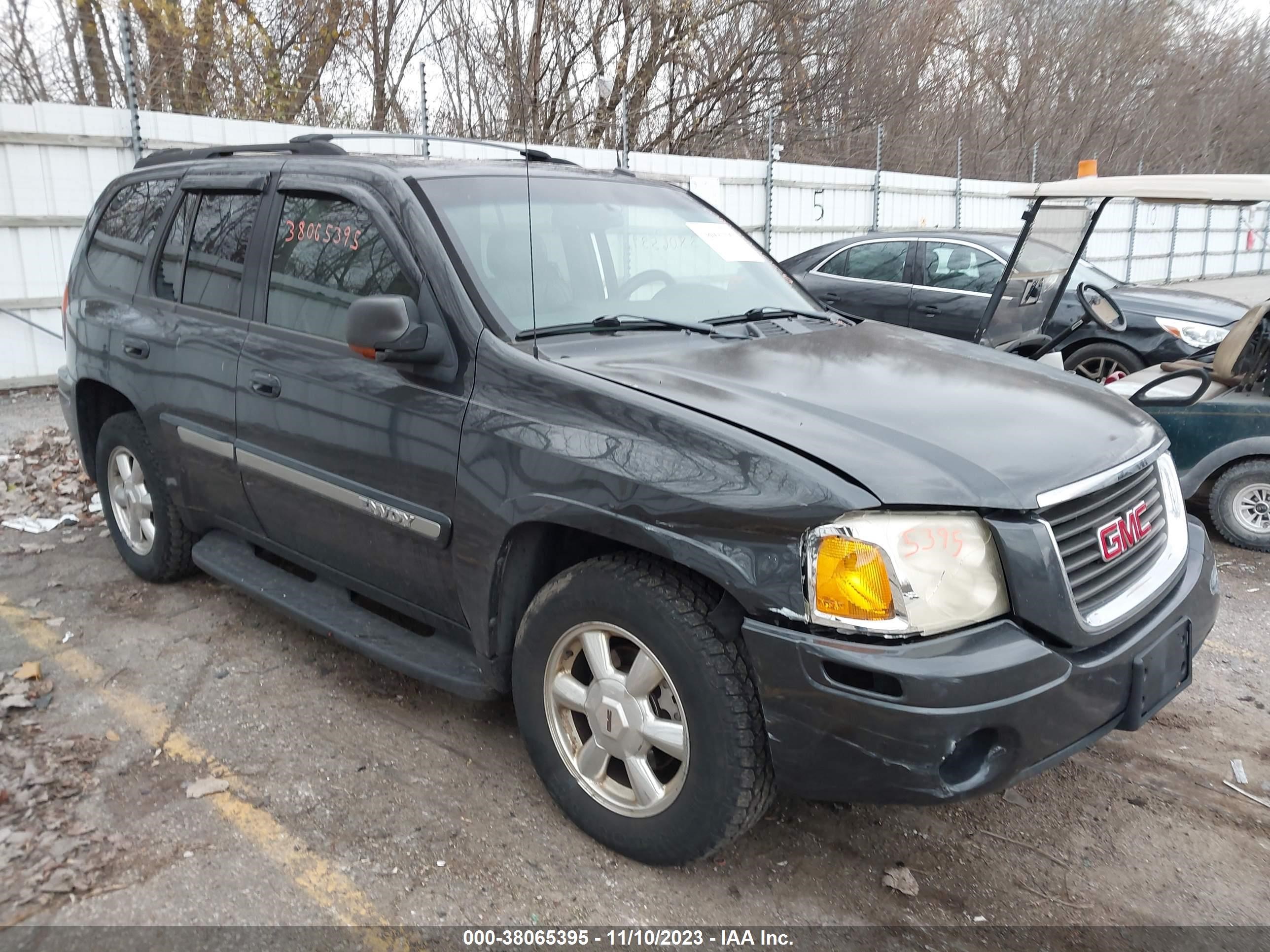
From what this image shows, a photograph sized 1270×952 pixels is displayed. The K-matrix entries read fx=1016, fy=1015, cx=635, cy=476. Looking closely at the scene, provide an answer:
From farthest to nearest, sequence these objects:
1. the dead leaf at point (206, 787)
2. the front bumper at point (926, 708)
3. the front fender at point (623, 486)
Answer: the dead leaf at point (206, 787) < the front fender at point (623, 486) < the front bumper at point (926, 708)

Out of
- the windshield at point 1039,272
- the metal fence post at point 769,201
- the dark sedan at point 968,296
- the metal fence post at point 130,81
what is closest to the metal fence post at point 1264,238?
the metal fence post at point 769,201

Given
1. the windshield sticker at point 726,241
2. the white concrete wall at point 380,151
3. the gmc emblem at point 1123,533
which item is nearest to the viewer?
the gmc emblem at point 1123,533

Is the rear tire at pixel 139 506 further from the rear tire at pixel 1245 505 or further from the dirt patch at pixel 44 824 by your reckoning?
the rear tire at pixel 1245 505

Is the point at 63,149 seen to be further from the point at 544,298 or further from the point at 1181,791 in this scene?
the point at 1181,791

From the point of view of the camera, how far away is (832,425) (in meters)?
2.54

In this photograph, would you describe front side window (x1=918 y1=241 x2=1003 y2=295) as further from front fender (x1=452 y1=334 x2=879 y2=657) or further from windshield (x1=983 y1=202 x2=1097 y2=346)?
front fender (x1=452 y1=334 x2=879 y2=657)

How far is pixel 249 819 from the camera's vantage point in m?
3.01

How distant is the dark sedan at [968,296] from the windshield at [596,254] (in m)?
4.36

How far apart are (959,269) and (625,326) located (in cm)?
644

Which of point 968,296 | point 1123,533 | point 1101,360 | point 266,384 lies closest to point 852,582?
point 1123,533

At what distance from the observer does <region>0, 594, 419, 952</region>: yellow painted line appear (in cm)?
260

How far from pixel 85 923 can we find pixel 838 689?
6.44 ft

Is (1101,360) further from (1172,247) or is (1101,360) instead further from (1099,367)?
(1172,247)

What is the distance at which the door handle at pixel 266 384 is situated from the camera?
3.60 metres
